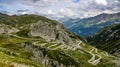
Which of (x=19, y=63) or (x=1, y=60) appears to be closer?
(x=1, y=60)

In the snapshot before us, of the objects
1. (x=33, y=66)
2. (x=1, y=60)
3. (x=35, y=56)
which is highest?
(x=1, y=60)

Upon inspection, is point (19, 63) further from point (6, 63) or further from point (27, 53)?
point (27, 53)

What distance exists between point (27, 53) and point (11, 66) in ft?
387

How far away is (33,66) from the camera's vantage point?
7981 cm

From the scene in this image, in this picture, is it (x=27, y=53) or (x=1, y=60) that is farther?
(x=27, y=53)

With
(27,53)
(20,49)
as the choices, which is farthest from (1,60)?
(20,49)

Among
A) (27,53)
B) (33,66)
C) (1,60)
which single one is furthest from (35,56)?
(1,60)

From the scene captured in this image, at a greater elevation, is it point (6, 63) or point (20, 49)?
point (6, 63)

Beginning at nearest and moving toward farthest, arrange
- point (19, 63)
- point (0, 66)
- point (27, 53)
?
point (0, 66), point (19, 63), point (27, 53)

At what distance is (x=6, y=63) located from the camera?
6794cm

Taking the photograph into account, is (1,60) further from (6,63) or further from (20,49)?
(20,49)

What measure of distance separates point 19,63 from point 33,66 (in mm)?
5714

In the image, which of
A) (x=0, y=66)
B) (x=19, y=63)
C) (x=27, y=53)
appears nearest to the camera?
(x=0, y=66)

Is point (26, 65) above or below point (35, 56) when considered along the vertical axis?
above
